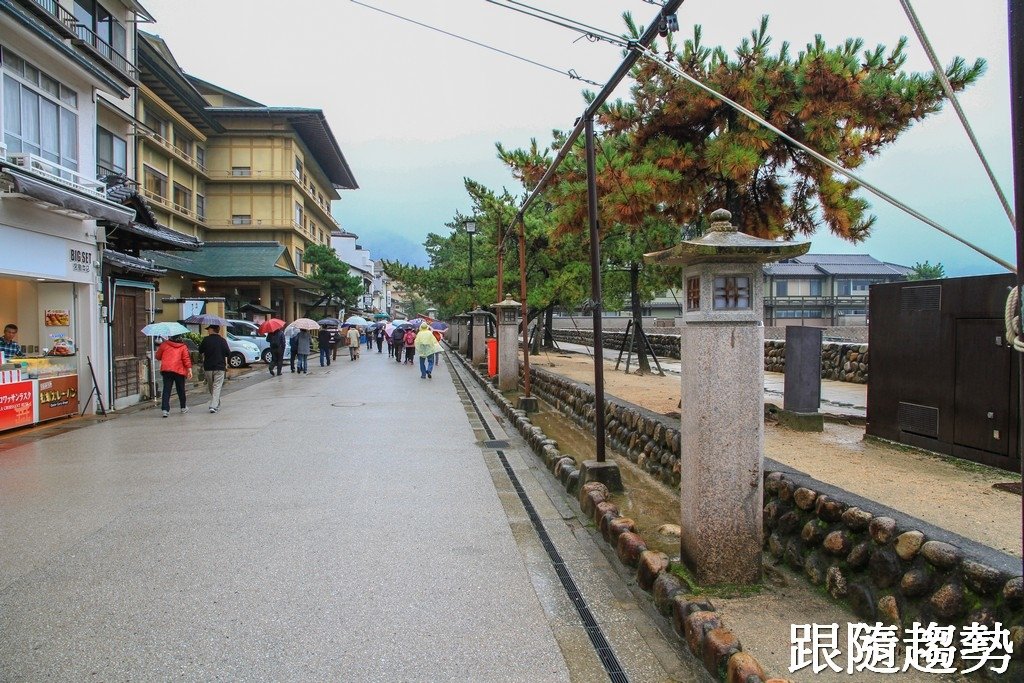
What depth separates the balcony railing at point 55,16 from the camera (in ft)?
41.5

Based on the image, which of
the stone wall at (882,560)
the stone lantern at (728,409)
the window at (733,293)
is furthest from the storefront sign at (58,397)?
the window at (733,293)

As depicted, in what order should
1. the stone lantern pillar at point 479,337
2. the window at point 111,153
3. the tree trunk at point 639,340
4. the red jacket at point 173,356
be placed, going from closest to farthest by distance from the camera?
the red jacket at point 173,356 < the tree trunk at point 639,340 < the window at point 111,153 < the stone lantern pillar at point 479,337

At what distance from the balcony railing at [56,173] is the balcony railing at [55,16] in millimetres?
2891

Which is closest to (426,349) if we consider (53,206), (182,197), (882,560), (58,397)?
(58,397)

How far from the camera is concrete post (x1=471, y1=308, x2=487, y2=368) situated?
2402 centimetres

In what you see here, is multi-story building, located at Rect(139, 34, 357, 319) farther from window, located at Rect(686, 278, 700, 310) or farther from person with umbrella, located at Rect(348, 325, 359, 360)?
window, located at Rect(686, 278, 700, 310)

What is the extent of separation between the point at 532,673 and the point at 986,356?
5294 mm

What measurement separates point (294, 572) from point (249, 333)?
27432mm

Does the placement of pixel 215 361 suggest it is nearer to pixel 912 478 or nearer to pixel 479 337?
pixel 479 337

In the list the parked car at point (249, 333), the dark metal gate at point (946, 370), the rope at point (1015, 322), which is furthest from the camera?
the parked car at point (249, 333)

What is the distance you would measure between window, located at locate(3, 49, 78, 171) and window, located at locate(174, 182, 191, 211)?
2399 centimetres

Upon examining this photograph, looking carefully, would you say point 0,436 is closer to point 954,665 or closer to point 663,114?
point 663,114

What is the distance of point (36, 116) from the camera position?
12.4 meters

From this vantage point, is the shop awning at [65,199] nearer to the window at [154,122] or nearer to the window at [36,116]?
the window at [36,116]
